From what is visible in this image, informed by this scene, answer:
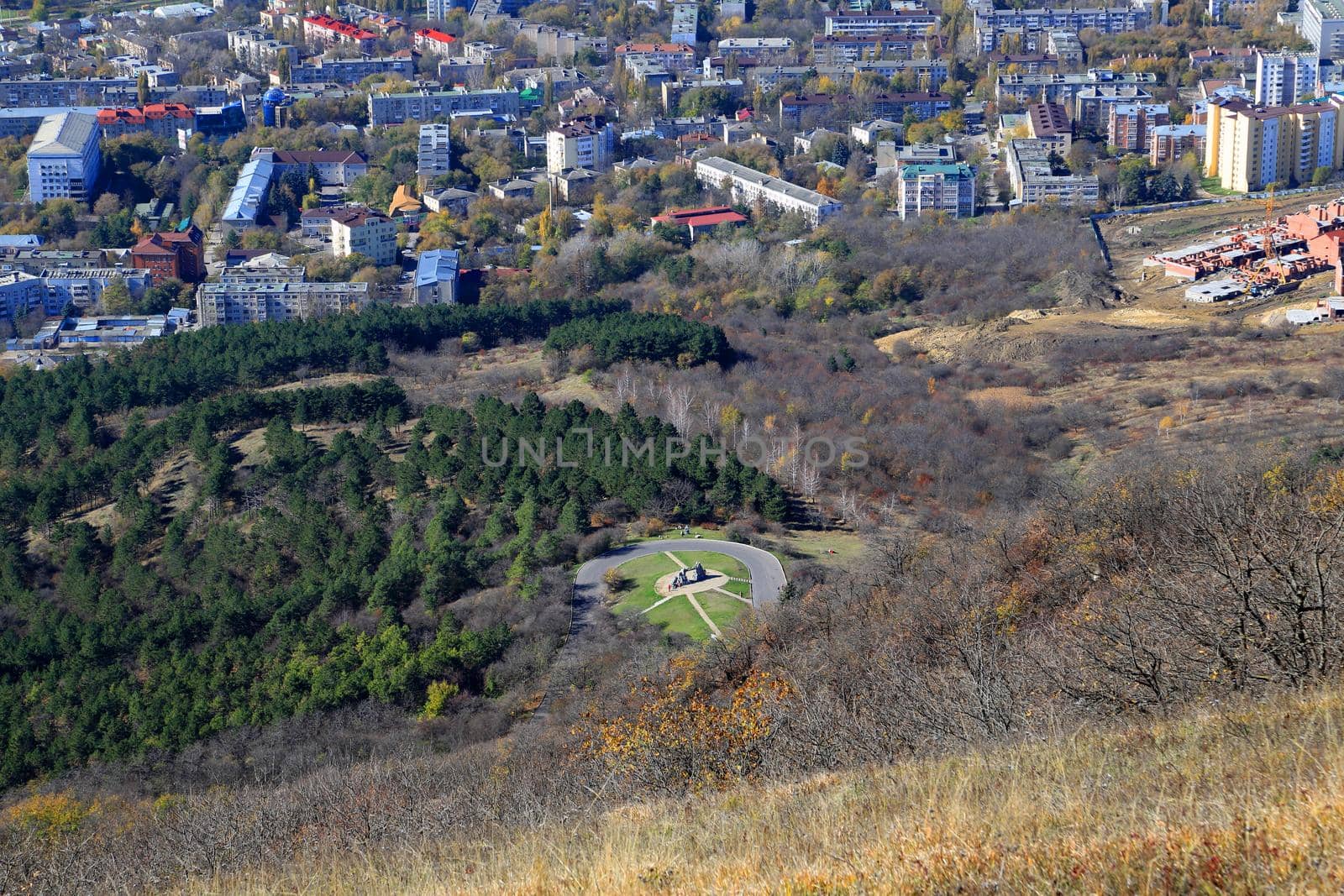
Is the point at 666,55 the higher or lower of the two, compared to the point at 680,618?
higher

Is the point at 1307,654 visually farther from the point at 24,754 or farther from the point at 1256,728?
the point at 24,754

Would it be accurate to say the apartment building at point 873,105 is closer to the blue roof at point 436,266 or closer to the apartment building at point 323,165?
the apartment building at point 323,165

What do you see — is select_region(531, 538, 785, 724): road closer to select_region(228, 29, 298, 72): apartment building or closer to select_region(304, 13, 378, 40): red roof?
select_region(228, 29, 298, 72): apartment building

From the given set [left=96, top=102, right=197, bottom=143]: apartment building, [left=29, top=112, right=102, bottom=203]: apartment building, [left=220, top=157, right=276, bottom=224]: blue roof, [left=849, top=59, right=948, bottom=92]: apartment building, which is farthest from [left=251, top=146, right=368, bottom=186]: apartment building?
[left=849, top=59, right=948, bottom=92]: apartment building

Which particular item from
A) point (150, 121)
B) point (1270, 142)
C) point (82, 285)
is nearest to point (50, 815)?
point (82, 285)

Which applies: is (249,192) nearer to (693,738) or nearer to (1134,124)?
(1134,124)

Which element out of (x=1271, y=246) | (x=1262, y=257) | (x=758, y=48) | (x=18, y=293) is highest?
(x=758, y=48)
